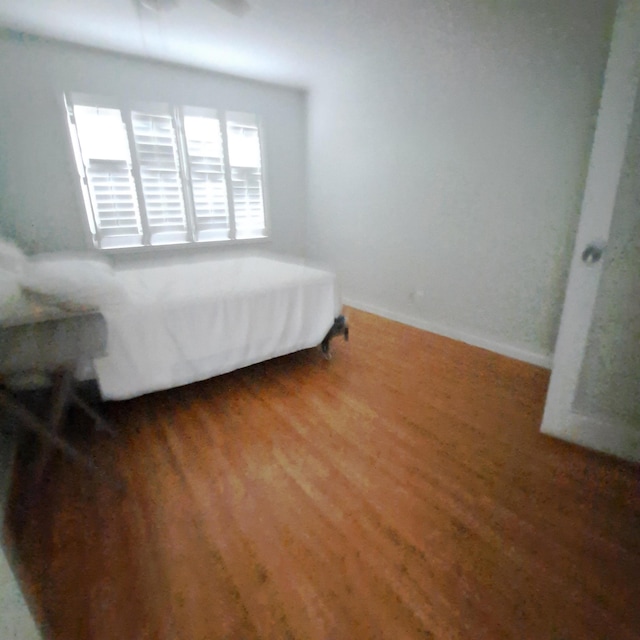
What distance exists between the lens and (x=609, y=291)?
60.8 inches

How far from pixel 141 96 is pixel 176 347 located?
9.85 feet

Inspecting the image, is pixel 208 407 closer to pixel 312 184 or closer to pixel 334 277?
pixel 334 277

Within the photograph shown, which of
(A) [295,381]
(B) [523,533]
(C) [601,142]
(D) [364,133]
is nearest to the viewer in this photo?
(B) [523,533]

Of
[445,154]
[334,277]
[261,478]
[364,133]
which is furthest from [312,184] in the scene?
[261,478]

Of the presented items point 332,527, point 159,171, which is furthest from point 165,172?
point 332,527

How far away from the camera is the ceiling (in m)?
2.32

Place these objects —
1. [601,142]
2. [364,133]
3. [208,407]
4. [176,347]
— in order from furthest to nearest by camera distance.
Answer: [364,133], [208,407], [176,347], [601,142]

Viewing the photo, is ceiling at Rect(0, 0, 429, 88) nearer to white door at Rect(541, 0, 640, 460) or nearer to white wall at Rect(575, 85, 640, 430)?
white door at Rect(541, 0, 640, 460)

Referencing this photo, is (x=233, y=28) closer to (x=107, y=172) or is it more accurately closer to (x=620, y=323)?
(x=107, y=172)

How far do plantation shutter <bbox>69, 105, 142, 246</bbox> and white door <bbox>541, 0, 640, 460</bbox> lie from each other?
3.84 metres

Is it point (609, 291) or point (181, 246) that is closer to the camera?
point (609, 291)

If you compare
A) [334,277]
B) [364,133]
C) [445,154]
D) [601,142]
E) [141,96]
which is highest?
[141,96]

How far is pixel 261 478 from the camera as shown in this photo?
57.8 inches

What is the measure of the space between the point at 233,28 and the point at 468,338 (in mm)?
3179
